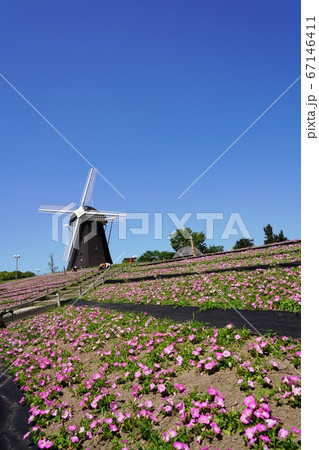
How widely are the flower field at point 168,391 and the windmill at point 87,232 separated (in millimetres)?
45059

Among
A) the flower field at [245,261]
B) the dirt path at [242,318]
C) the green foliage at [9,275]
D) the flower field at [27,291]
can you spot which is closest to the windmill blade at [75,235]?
the flower field at [27,291]

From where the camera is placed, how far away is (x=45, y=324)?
1320 centimetres

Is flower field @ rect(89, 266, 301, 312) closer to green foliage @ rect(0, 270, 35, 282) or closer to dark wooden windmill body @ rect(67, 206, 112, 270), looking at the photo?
dark wooden windmill body @ rect(67, 206, 112, 270)

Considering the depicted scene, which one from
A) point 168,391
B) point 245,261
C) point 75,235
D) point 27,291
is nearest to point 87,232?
point 75,235

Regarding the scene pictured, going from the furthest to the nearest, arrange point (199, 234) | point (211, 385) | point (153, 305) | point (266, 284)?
point (199, 234) < point (153, 305) < point (266, 284) < point (211, 385)

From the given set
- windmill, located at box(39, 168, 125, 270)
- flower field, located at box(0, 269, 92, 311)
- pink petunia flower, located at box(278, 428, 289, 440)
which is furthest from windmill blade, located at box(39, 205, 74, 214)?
pink petunia flower, located at box(278, 428, 289, 440)

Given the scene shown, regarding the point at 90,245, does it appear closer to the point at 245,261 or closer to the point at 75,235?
the point at 75,235

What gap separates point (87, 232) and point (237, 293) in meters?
45.9

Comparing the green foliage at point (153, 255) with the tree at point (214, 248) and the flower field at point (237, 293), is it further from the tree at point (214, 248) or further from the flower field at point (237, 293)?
the flower field at point (237, 293)

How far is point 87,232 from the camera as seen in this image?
175 feet

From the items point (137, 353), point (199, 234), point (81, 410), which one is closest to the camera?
point (81, 410)
